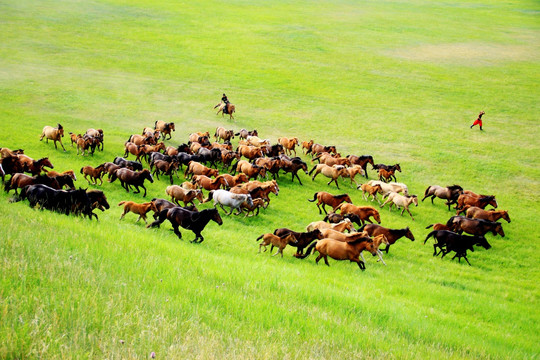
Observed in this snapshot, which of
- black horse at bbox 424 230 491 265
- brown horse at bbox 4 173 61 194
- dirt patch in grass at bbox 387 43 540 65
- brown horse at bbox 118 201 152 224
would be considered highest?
dirt patch in grass at bbox 387 43 540 65

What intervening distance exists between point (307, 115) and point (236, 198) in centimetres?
1999

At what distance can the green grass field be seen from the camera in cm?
502

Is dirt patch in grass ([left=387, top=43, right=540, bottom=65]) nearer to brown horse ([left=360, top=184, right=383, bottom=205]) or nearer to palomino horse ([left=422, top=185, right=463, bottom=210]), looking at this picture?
palomino horse ([left=422, top=185, right=463, bottom=210])

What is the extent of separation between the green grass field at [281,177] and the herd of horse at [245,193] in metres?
0.63

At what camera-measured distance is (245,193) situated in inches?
666

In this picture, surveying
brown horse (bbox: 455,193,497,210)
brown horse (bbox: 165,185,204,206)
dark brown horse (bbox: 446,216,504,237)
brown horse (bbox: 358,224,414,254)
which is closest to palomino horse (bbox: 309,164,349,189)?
brown horse (bbox: 455,193,497,210)

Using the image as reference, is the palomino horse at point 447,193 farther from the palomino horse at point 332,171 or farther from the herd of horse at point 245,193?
the palomino horse at point 332,171

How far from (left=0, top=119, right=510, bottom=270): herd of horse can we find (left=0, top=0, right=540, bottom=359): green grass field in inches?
24.7

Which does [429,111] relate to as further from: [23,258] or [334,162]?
[23,258]

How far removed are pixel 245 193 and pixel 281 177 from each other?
5450mm

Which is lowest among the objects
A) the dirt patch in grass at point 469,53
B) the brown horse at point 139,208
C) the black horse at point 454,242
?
the black horse at point 454,242

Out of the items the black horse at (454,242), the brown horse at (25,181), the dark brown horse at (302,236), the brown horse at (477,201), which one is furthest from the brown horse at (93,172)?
the brown horse at (477,201)

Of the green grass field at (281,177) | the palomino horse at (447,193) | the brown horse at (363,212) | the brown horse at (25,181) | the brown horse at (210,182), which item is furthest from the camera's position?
the palomino horse at (447,193)

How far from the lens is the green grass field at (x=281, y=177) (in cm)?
502
